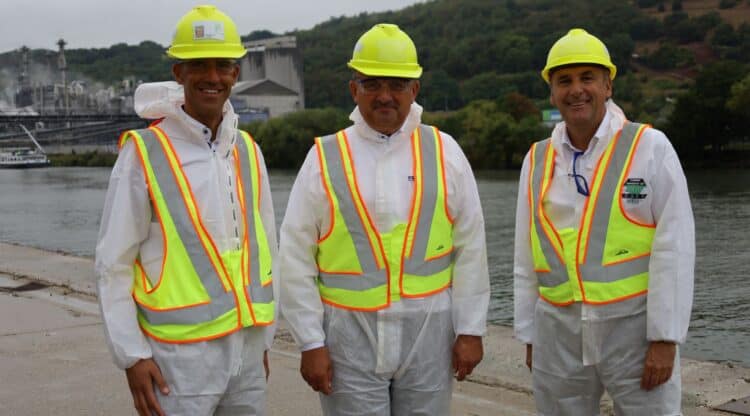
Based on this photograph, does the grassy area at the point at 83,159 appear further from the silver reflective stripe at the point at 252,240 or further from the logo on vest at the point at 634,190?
the logo on vest at the point at 634,190

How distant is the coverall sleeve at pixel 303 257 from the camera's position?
3.83m

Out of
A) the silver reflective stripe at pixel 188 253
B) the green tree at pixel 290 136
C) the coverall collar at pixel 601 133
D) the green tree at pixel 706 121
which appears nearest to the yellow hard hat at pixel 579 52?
the coverall collar at pixel 601 133

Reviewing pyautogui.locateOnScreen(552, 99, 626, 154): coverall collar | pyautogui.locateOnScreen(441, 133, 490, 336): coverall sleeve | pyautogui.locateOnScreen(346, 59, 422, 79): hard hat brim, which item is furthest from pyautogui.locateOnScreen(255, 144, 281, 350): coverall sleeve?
pyautogui.locateOnScreen(552, 99, 626, 154): coverall collar

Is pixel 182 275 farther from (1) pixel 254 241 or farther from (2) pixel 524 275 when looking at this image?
(2) pixel 524 275

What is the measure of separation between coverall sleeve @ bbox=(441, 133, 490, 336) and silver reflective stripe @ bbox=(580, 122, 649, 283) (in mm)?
409

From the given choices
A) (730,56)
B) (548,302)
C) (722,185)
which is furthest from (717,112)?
(548,302)

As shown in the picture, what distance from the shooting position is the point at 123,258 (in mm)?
3496

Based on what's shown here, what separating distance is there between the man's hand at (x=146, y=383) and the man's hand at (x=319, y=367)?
567mm

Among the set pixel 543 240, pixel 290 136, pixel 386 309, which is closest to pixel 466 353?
pixel 386 309

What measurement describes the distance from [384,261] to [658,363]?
1.09 m

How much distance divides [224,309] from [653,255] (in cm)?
161

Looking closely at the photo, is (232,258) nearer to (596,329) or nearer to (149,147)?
(149,147)

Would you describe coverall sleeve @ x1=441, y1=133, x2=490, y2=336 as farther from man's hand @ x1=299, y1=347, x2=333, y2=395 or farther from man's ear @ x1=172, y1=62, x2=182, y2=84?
man's ear @ x1=172, y1=62, x2=182, y2=84

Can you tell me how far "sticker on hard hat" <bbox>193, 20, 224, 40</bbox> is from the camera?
11.8 feet
